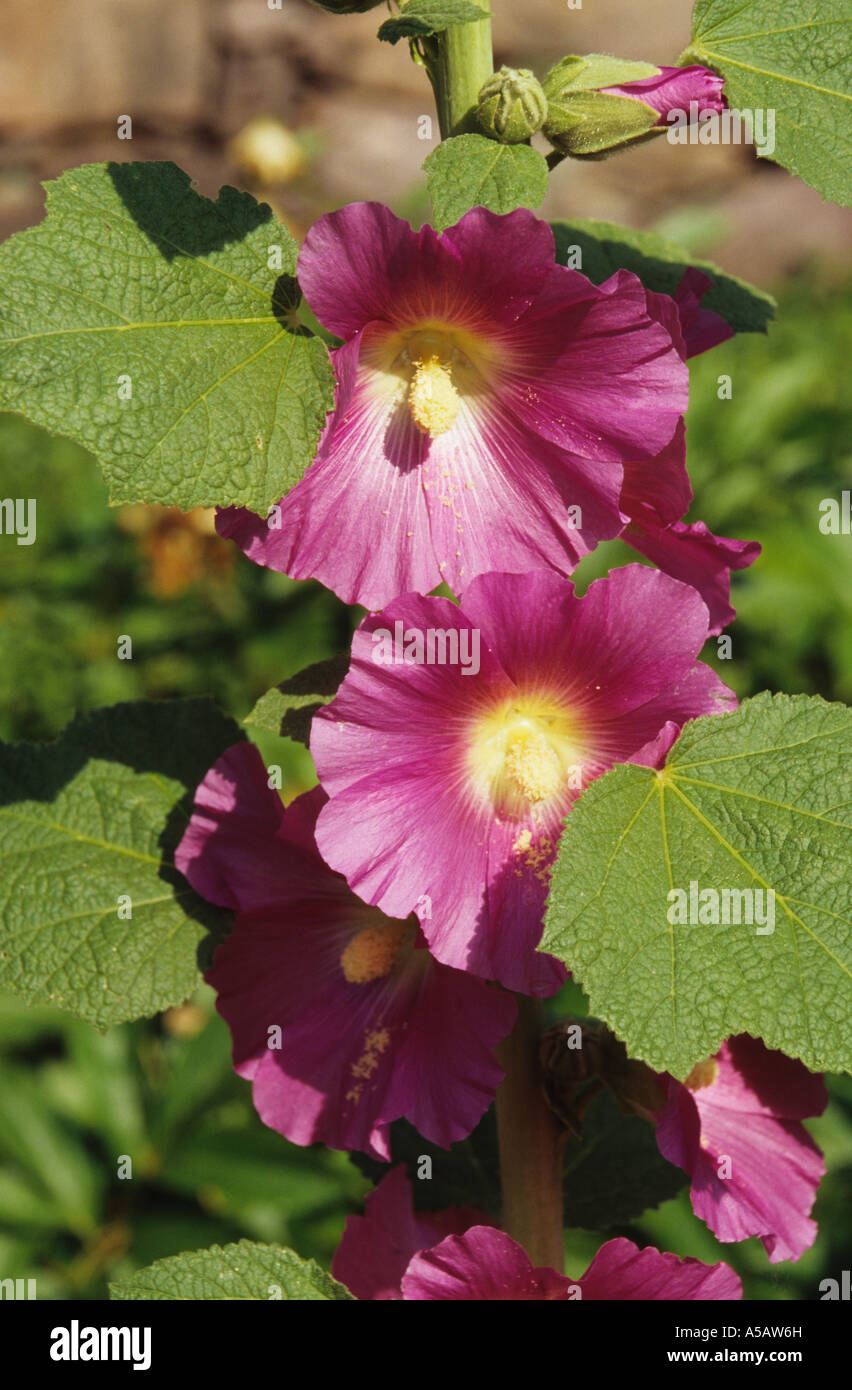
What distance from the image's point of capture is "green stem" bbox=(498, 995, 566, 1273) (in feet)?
3.77

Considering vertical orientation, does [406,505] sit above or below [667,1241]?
above

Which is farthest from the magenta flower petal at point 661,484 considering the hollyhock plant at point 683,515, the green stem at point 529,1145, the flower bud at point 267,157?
the flower bud at point 267,157

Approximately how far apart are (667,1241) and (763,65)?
183 cm

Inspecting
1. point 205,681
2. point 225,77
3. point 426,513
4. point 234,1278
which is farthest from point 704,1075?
point 225,77

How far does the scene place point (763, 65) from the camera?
3.33 feet

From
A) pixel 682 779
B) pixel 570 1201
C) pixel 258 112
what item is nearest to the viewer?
pixel 682 779

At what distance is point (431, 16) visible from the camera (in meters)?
0.92

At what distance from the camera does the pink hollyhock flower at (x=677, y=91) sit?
3.19 ft

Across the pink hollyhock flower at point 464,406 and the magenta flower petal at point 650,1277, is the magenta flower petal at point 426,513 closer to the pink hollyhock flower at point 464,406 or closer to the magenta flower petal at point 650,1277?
the pink hollyhock flower at point 464,406

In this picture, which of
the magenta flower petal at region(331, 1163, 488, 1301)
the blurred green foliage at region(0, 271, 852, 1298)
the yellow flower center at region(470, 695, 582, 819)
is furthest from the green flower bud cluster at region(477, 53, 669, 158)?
the blurred green foliage at region(0, 271, 852, 1298)

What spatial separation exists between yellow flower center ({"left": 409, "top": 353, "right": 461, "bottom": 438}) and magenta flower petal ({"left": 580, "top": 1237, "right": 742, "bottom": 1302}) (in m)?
0.61

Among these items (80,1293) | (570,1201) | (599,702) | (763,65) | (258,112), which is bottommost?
(80,1293)
